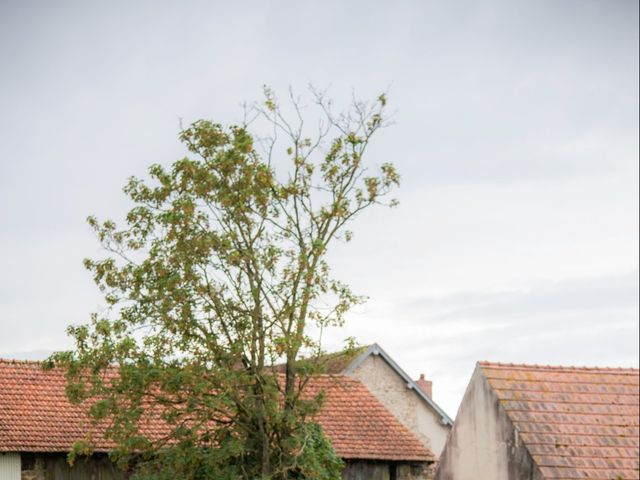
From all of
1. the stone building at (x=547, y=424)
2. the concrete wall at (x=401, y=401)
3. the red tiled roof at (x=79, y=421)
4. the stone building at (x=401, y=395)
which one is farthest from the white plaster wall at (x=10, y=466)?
the concrete wall at (x=401, y=401)

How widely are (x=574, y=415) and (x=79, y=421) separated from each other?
13.9 m

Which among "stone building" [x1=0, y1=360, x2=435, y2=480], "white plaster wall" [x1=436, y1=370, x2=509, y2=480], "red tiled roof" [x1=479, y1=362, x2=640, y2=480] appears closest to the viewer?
"red tiled roof" [x1=479, y1=362, x2=640, y2=480]

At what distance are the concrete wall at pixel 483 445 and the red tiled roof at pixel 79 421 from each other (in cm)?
531

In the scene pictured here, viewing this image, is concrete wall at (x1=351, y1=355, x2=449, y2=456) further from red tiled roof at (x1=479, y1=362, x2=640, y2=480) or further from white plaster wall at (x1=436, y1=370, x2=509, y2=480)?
red tiled roof at (x1=479, y1=362, x2=640, y2=480)

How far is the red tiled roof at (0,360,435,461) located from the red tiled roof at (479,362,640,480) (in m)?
6.71

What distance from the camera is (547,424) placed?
1875 centimetres

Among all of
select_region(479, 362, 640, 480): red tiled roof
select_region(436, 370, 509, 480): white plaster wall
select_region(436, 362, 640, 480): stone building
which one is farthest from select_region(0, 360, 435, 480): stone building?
select_region(479, 362, 640, 480): red tiled roof

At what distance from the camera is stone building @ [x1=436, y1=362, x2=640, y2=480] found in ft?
59.6

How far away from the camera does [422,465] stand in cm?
3297

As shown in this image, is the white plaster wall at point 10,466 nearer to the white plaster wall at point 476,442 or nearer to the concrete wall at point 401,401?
the white plaster wall at point 476,442

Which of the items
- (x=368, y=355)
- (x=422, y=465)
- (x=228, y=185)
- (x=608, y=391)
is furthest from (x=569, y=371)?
(x=368, y=355)

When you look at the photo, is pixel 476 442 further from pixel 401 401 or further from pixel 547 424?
pixel 401 401

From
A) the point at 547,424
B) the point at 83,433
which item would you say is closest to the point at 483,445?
the point at 547,424

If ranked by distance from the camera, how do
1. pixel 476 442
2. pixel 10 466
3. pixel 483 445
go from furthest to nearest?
pixel 10 466, pixel 476 442, pixel 483 445
